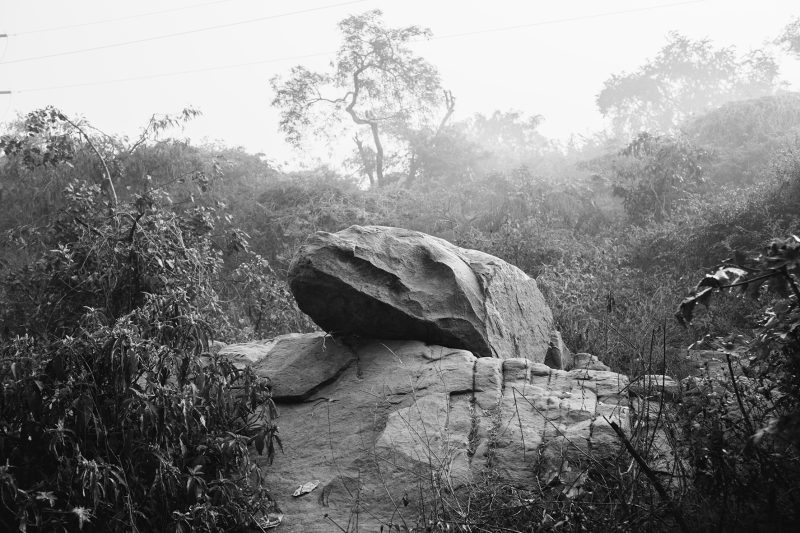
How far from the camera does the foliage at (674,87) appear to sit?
26.7 metres

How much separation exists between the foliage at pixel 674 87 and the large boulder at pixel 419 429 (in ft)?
77.1

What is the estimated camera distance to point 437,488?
3670 millimetres

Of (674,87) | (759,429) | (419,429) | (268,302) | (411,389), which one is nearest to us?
(759,429)

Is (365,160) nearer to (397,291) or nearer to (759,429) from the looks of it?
(397,291)

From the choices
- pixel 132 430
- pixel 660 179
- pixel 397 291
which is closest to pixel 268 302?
pixel 397 291

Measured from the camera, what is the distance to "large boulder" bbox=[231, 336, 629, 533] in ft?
12.9

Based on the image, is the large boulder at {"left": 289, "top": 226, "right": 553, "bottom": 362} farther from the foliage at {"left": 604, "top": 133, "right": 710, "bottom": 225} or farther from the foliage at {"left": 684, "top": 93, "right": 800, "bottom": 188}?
the foliage at {"left": 684, "top": 93, "right": 800, "bottom": 188}

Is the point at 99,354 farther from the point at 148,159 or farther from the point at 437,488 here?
the point at 148,159

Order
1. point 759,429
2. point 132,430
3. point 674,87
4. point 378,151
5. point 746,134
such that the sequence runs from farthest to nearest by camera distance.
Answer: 1. point 674,87
2. point 378,151
3. point 746,134
4. point 132,430
5. point 759,429

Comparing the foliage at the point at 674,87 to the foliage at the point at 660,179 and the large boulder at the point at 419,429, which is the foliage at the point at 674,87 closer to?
the foliage at the point at 660,179

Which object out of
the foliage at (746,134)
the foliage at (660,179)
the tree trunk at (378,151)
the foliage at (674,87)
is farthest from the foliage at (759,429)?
the foliage at (674,87)

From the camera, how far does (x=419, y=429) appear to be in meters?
4.46

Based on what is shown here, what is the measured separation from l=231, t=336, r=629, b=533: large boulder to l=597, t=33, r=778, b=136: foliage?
23.5 metres

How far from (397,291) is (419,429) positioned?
1.50 meters
